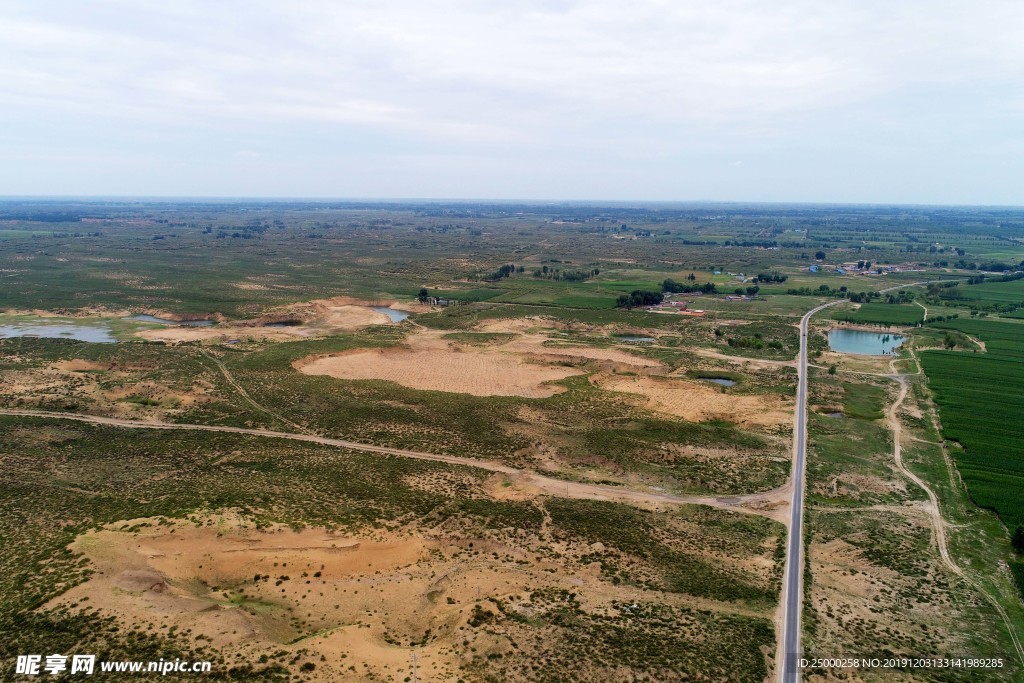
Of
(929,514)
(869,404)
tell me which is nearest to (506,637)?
(929,514)

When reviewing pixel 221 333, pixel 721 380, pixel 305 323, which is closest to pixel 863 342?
pixel 721 380

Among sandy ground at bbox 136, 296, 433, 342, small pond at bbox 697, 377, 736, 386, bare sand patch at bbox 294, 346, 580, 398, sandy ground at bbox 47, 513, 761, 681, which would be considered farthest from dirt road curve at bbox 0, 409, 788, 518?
sandy ground at bbox 136, 296, 433, 342

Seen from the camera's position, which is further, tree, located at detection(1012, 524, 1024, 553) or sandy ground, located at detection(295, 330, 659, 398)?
sandy ground, located at detection(295, 330, 659, 398)

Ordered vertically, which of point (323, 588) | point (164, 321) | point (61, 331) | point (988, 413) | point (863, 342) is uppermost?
point (164, 321)

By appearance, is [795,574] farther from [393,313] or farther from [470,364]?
[393,313]

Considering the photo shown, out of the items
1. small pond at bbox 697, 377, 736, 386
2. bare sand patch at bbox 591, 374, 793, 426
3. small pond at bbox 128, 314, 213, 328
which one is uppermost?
small pond at bbox 128, 314, 213, 328

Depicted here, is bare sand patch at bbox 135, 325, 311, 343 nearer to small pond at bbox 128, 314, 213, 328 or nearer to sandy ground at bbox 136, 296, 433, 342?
sandy ground at bbox 136, 296, 433, 342

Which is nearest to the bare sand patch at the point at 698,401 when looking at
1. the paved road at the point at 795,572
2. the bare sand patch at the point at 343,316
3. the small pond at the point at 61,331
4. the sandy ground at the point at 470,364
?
the paved road at the point at 795,572
